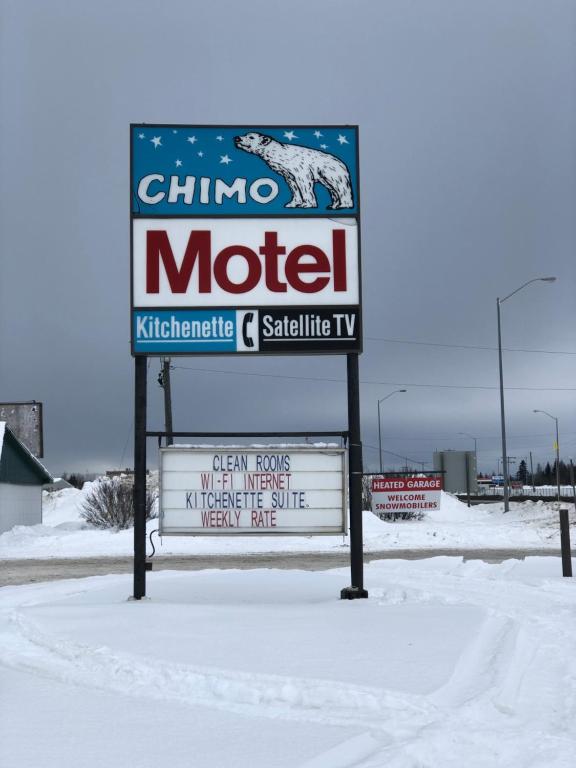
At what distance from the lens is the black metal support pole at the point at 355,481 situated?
1101cm

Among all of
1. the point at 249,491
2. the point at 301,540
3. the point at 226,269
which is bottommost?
the point at 301,540

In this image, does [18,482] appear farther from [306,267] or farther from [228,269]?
[306,267]

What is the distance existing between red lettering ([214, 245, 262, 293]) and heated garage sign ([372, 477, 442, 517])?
20.3 metres

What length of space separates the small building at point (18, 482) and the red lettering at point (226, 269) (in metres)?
22.8

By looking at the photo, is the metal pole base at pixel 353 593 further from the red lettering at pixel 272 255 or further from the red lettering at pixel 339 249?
the red lettering at pixel 339 249

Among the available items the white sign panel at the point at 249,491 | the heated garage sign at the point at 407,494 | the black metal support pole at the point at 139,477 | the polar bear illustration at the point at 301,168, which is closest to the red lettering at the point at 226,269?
the polar bear illustration at the point at 301,168

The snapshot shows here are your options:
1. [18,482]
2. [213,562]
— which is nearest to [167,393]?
[18,482]

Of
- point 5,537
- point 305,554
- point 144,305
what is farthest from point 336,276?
point 5,537

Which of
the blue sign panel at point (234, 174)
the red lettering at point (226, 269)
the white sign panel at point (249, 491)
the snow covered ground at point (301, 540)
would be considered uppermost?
the blue sign panel at point (234, 174)

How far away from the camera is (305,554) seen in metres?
23.2

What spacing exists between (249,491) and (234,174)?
4504mm

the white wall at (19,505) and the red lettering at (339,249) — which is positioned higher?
the red lettering at (339,249)

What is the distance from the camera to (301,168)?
38.4 ft

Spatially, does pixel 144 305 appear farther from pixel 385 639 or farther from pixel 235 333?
pixel 385 639
